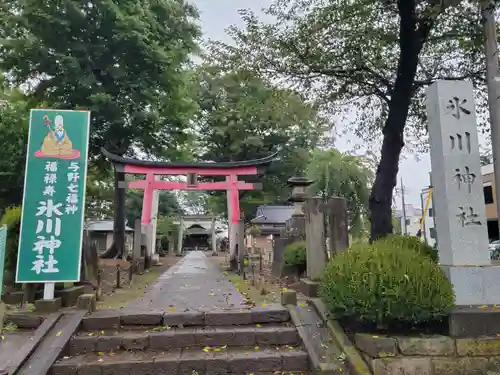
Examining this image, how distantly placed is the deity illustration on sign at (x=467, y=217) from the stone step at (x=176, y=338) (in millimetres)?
2618

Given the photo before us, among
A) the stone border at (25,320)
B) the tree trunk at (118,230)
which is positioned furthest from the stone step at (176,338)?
the tree trunk at (118,230)

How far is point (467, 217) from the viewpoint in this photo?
16.2 feet

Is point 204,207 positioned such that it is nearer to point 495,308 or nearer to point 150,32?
point 150,32

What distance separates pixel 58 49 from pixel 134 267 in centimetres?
884

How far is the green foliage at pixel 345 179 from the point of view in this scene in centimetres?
2262

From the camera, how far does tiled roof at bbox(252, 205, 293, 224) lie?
29.6 meters

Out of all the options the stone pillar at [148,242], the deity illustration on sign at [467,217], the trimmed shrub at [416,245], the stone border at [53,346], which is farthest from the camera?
the stone pillar at [148,242]

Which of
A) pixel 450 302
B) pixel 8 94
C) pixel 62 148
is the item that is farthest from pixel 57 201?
pixel 8 94

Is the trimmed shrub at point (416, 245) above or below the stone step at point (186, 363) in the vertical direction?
above

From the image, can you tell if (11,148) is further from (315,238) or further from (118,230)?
(315,238)

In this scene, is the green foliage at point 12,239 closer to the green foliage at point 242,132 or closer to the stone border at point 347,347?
the stone border at point 347,347

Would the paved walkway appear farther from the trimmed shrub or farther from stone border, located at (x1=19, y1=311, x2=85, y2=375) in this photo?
the trimmed shrub

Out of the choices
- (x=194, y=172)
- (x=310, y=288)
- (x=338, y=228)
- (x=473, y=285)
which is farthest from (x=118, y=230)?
(x=473, y=285)

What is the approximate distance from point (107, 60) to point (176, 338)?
13.8 metres
